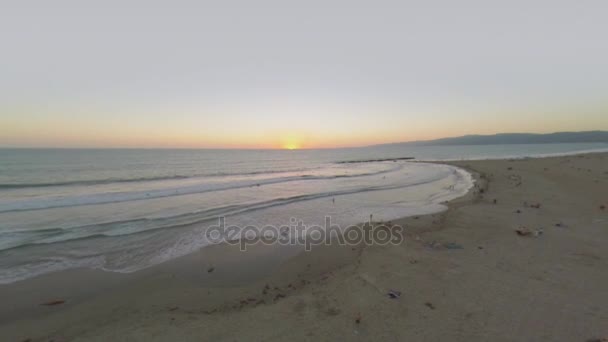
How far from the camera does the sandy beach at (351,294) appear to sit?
3.75 meters

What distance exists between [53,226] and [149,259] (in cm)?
656

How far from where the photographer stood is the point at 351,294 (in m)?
4.72

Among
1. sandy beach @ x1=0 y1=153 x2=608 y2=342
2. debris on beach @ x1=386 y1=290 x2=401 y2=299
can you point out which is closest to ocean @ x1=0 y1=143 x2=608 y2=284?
sandy beach @ x1=0 y1=153 x2=608 y2=342

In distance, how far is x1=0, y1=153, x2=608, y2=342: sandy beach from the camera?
375cm

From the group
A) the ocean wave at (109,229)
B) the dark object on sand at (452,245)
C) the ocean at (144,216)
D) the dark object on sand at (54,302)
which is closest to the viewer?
the dark object on sand at (54,302)

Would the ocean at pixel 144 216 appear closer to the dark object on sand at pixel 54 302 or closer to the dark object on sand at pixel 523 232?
the dark object on sand at pixel 54 302

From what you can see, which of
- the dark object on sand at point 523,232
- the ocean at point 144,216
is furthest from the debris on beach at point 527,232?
the ocean at point 144,216

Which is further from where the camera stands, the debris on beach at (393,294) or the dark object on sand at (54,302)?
the dark object on sand at (54,302)

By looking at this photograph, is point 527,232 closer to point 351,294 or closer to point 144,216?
point 351,294

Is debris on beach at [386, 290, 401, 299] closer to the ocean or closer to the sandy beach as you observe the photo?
the sandy beach

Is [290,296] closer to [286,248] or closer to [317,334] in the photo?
[317,334]

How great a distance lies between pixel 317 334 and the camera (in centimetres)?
367

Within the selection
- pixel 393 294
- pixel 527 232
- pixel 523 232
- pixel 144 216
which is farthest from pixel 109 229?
pixel 527 232

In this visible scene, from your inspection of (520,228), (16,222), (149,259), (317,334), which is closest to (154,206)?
(16,222)
